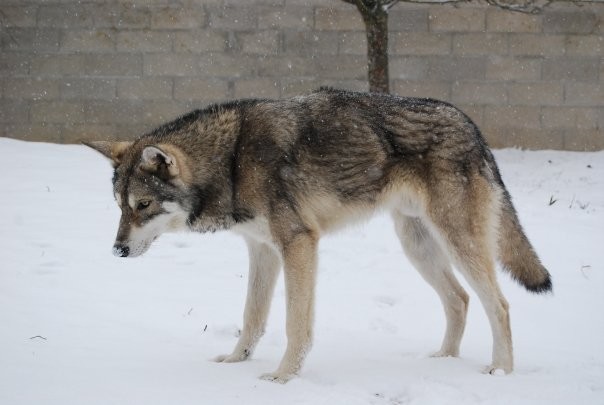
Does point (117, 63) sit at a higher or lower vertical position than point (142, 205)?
higher

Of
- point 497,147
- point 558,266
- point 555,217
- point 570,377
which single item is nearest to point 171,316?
point 570,377

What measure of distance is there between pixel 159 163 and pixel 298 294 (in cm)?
115

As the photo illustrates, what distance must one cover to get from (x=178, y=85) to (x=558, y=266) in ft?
19.1

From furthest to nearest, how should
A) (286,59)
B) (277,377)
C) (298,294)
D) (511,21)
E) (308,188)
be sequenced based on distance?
(286,59)
(511,21)
(308,188)
(298,294)
(277,377)

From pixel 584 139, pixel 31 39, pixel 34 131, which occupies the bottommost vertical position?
pixel 584 139

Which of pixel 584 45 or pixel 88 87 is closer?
pixel 584 45

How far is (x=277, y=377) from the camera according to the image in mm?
4848

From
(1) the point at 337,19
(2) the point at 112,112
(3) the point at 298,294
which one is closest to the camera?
(3) the point at 298,294

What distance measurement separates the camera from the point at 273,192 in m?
5.00

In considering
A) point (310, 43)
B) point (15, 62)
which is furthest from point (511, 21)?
point (15, 62)

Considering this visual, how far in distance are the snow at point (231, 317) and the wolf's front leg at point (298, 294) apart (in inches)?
7.5

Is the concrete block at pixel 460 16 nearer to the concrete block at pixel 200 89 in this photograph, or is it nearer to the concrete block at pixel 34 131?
the concrete block at pixel 200 89

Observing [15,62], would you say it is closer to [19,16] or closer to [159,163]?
[19,16]

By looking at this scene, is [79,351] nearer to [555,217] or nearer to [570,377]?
[570,377]
